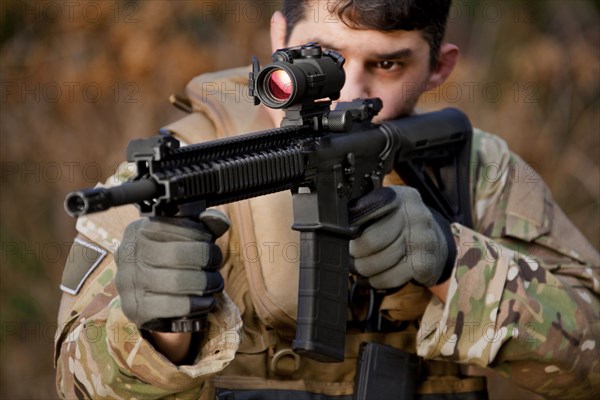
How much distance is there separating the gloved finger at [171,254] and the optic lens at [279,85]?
468 millimetres

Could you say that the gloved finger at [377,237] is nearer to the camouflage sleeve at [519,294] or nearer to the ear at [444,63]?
the camouflage sleeve at [519,294]

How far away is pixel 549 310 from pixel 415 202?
0.62 m

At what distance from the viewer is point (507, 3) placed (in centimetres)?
692

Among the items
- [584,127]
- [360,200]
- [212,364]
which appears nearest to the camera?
[212,364]

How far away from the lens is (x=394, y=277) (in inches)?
107

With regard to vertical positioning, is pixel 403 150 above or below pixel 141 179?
below

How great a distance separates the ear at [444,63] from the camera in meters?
3.34

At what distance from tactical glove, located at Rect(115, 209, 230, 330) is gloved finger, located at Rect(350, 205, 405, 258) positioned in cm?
64

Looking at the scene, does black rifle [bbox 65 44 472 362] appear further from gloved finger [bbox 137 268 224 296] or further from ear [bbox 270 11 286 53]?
ear [bbox 270 11 286 53]

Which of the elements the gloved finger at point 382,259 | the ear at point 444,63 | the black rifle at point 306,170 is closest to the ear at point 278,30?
the black rifle at point 306,170

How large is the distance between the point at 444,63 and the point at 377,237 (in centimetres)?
97

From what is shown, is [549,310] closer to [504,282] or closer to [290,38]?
[504,282]

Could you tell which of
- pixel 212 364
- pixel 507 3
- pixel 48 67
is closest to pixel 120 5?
pixel 48 67

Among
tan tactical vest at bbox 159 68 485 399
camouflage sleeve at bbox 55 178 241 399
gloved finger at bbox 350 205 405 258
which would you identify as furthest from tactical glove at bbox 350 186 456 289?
camouflage sleeve at bbox 55 178 241 399
